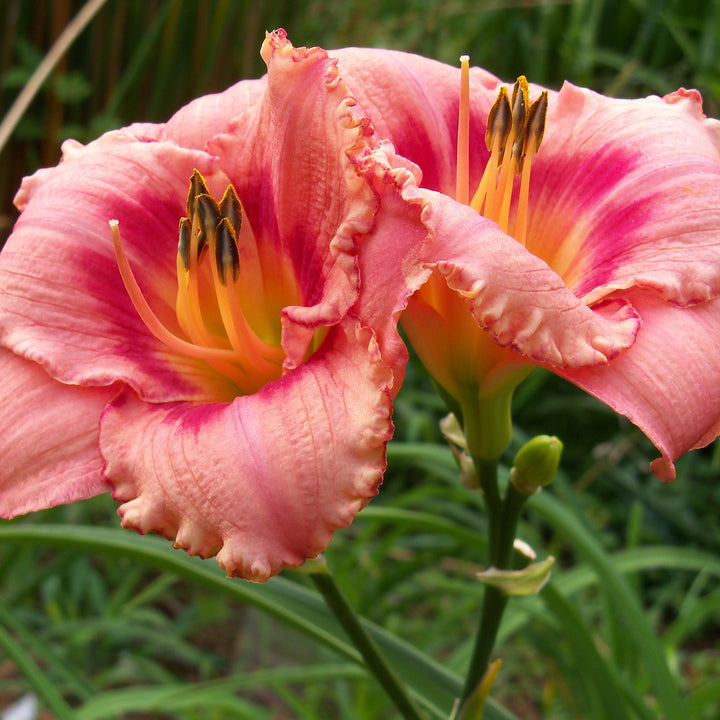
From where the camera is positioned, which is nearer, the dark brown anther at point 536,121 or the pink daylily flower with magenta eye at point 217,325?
the pink daylily flower with magenta eye at point 217,325

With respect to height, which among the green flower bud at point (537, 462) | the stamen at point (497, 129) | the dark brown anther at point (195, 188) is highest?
the stamen at point (497, 129)

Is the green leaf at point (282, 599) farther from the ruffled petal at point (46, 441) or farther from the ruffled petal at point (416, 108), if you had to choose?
the ruffled petal at point (416, 108)

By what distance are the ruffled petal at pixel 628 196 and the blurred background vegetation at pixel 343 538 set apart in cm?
77

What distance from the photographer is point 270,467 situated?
1.63 feet

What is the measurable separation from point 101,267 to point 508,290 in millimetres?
337

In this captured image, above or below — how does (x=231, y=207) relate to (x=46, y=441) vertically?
above

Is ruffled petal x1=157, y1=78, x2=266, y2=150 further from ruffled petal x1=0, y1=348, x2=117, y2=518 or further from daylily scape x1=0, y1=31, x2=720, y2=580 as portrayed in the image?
ruffled petal x1=0, y1=348, x2=117, y2=518

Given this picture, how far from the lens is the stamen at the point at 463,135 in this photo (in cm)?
62

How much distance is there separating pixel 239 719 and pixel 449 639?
62 centimetres

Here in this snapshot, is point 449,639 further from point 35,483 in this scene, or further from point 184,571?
point 35,483

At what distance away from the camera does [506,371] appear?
0.61m

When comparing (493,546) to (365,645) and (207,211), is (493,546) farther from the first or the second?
(207,211)

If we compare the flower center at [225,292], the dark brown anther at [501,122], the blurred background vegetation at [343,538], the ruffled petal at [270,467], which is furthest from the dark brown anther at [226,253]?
the blurred background vegetation at [343,538]

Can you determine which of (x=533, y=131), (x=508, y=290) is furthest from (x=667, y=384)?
(x=533, y=131)
